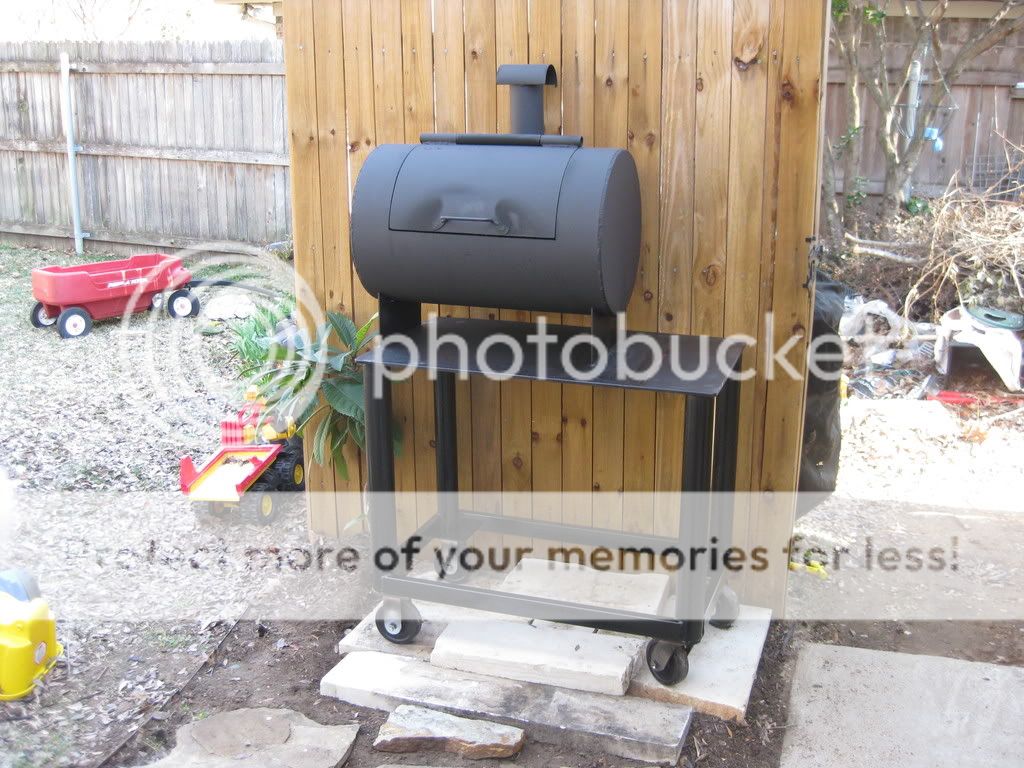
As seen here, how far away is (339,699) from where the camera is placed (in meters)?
2.90

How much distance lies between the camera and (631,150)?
3.08 metres

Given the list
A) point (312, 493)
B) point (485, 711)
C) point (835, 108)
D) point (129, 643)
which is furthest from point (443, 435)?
point (835, 108)

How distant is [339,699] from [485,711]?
1.51 feet

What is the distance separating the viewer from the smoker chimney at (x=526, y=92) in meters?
2.94

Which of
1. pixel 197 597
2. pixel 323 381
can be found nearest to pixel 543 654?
pixel 323 381

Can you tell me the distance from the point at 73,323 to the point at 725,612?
5243 millimetres

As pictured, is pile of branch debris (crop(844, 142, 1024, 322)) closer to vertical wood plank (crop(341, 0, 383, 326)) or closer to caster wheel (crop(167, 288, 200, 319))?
vertical wood plank (crop(341, 0, 383, 326))

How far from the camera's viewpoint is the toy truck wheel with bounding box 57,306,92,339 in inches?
262

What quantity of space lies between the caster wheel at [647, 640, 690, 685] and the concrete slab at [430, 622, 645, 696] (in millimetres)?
64

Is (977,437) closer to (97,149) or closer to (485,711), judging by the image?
(485,711)

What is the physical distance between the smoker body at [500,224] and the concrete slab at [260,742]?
1243mm


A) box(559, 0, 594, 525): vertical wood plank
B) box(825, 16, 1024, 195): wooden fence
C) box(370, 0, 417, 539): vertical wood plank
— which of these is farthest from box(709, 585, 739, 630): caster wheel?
box(825, 16, 1024, 195): wooden fence

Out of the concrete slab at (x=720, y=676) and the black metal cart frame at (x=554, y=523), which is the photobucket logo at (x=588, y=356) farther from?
the concrete slab at (x=720, y=676)

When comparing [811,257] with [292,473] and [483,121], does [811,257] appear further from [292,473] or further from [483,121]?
[292,473]
